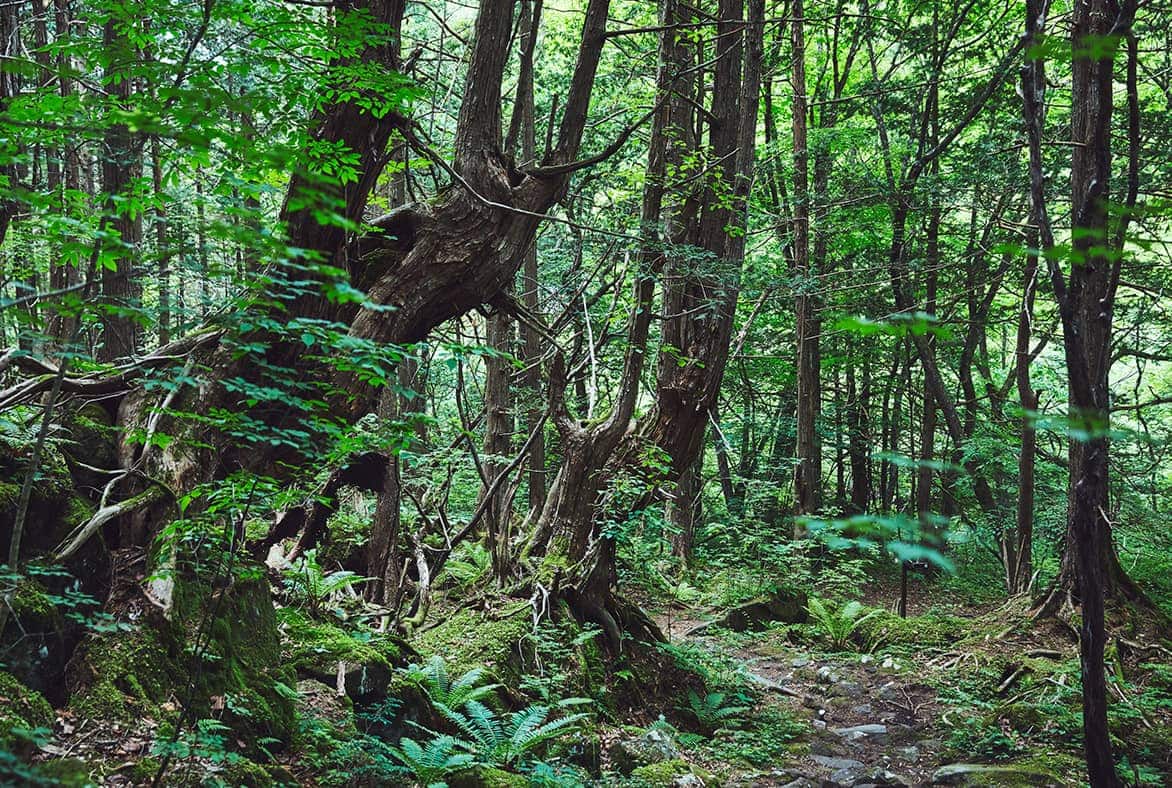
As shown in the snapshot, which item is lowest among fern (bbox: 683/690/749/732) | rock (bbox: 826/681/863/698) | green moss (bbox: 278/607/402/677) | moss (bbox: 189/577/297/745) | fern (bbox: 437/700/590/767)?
rock (bbox: 826/681/863/698)

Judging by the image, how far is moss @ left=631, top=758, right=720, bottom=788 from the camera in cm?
550

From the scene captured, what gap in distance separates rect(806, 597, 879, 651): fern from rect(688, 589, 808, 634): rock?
0.29 meters

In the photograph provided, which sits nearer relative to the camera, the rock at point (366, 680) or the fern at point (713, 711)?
the rock at point (366, 680)

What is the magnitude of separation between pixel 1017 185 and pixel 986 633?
249 inches

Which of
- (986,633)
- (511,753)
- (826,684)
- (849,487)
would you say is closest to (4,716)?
(511,753)

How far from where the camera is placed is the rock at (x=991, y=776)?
5883mm

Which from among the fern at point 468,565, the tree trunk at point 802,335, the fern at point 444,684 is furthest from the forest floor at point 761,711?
the tree trunk at point 802,335

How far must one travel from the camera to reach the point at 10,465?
4125 millimetres

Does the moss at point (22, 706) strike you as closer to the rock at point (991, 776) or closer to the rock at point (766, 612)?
the rock at point (991, 776)

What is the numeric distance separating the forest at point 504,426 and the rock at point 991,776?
1.4 inches

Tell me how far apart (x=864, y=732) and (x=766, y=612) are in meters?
4.17

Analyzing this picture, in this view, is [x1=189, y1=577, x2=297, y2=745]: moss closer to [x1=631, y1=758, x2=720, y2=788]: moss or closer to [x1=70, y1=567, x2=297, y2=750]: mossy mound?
[x1=70, y1=567, x2=297, y2=750]: mossy mound

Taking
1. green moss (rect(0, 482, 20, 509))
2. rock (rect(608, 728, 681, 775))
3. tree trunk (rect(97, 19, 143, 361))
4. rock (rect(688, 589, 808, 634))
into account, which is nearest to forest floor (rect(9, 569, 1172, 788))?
rock (rect(608, 728, 681, 775))

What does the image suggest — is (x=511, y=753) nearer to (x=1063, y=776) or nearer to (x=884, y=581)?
(x=1063, y=776)
